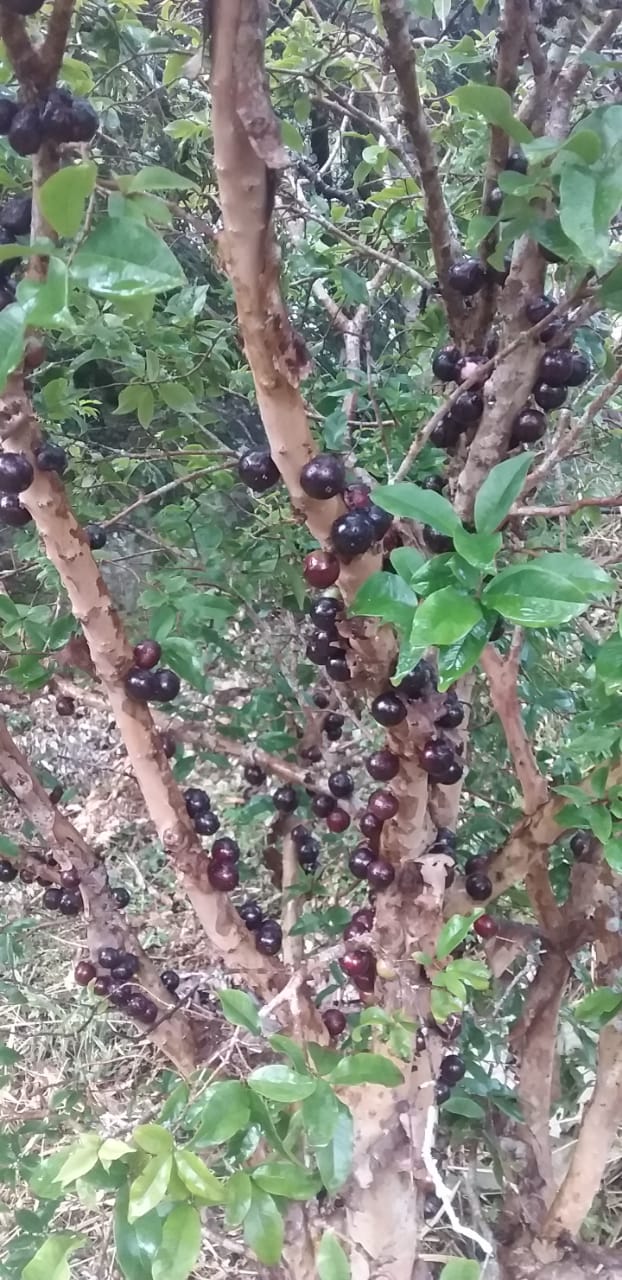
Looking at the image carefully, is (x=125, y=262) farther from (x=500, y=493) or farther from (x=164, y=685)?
(x=164, y=685)

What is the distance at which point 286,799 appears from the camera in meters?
1.24

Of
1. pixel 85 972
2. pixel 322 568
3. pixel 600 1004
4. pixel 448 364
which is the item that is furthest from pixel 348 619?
pixel 85 972

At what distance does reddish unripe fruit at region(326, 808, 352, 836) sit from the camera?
110 cm

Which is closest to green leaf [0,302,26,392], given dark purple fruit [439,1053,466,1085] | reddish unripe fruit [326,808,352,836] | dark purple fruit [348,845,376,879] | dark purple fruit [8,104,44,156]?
dark purple fruit [8,104,44,156]

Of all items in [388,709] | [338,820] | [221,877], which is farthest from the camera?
[338,820]

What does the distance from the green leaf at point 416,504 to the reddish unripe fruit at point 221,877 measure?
553 millimetres

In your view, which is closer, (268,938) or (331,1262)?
(331,1262)

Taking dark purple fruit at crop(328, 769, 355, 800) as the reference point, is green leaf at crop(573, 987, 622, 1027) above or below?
below

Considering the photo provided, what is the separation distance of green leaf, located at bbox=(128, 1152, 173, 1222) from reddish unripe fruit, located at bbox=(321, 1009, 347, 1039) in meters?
0.49

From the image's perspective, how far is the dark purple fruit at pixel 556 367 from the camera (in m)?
0.76

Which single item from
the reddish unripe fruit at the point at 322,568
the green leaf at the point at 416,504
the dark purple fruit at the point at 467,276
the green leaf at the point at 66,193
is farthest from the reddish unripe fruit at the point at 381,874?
the green leaf at the point at 66,193

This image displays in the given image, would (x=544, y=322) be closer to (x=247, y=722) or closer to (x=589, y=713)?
(x=589, y=713)

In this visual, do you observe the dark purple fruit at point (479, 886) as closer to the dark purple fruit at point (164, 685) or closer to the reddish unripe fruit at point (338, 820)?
the reddish unripe fruit at point (338, 820)

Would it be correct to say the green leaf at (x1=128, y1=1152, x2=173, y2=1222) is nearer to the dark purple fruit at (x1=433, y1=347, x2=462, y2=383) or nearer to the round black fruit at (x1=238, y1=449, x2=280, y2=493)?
the round black fruit at (x1=238, y1=449, x2=280, y2=493)
